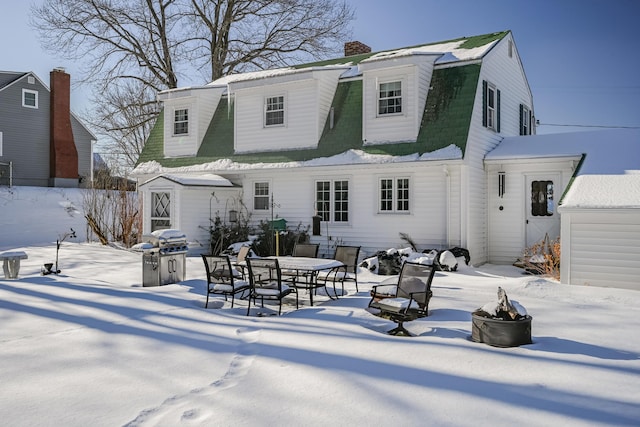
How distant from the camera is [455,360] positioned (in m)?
5.60

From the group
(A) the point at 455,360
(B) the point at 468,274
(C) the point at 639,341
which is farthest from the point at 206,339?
(B) the point at 468,274

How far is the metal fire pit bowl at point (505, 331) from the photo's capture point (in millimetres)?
6059

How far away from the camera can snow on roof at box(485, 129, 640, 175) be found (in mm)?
12633

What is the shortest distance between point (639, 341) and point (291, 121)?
494 inches

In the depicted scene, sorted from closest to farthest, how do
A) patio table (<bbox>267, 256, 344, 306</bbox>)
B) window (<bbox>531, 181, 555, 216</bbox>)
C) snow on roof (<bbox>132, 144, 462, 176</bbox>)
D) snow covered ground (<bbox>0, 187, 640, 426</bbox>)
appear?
1. snow covered ground (<bbox>0, 187, 640, 426</bbox>)
2. patio table (<bbox>267, 256, 344, 306</bbox>)
3. snow on roof (<bbox>132, 144, 462, 176</bbox>)
4. window (<bbox>531, 181, 555, 216</bbox>)

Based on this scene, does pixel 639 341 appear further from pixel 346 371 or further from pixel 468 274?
pixel 468 274

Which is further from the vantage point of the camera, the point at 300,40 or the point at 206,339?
the point at 300,40

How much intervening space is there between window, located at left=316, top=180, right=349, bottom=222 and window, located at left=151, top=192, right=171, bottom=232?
5185 mm

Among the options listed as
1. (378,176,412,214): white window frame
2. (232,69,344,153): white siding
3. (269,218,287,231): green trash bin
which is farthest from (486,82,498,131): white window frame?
(269,218,287,231): green trash bin

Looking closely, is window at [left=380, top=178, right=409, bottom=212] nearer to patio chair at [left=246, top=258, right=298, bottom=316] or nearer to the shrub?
the shrub

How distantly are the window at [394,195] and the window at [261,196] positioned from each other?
443 cm

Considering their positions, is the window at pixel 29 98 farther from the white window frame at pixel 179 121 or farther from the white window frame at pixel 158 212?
the white window frame at pixel 158 212

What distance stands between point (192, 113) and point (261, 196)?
4.53 meters

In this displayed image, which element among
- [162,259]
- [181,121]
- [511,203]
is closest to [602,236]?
[511,203]
